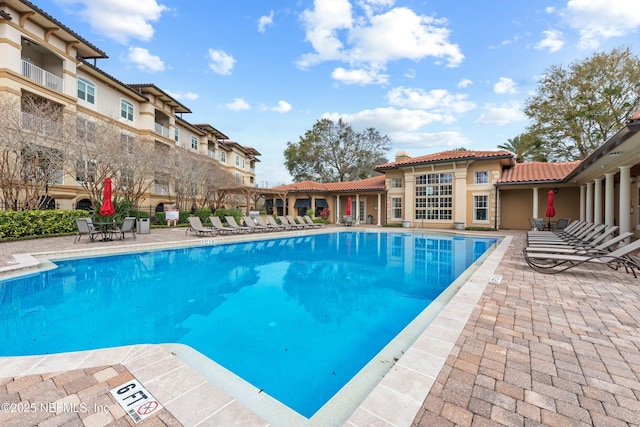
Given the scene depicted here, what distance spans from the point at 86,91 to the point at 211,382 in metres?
23.6

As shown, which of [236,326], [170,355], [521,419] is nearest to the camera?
[521,419]

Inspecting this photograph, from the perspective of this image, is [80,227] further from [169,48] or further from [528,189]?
[528,189]

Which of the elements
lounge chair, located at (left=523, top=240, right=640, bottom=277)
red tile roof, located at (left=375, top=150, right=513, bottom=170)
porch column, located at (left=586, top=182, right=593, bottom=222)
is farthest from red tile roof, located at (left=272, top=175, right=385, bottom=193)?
lounge chair, located at (left=523, top=240, right=640, bottom=277)

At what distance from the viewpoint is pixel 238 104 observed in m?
23.8

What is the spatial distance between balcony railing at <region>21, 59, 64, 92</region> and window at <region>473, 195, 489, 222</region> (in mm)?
26620

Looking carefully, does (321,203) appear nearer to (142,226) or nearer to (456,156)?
(456,156)

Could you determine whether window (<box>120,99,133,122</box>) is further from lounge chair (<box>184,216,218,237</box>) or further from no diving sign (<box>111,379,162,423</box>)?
no diving sign (<box>111,379,162,423</box>)

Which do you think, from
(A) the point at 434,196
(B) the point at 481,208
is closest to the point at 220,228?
(A) the point at 434,196

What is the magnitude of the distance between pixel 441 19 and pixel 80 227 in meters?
17.2

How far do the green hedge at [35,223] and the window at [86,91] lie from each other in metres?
9.83

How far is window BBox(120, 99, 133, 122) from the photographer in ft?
70.8

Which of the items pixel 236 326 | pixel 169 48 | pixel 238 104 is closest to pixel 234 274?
pixel 236 326

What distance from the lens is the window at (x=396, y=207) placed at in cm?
2298

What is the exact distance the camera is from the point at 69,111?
16328mm
